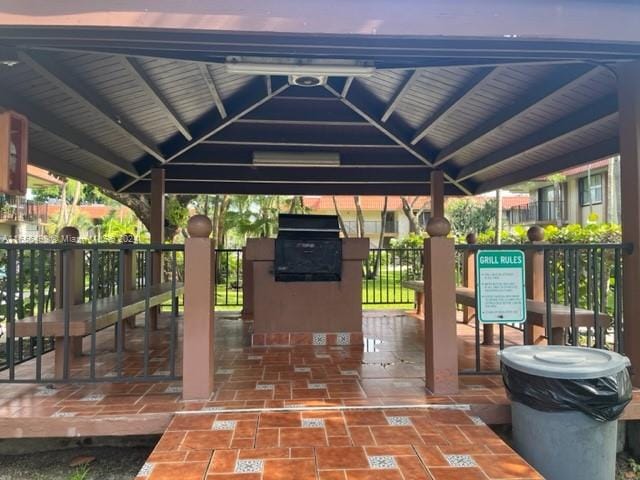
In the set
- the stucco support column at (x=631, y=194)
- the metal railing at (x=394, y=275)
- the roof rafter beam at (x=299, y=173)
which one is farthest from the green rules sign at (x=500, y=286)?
the roof rafter beam at (x=299, y=173)

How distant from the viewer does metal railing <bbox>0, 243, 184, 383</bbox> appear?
305 cm

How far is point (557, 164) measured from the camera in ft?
18.0

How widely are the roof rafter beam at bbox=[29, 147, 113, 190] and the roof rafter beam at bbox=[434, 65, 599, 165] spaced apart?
489cm

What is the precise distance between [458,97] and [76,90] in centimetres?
336

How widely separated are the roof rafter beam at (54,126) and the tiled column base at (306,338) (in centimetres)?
277

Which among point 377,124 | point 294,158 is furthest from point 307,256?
point 377,124

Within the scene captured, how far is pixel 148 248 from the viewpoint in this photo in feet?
10.0

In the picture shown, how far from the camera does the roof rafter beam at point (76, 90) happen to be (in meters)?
2.94

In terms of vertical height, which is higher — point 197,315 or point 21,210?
point 21,210

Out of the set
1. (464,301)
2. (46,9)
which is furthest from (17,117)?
(464,301)

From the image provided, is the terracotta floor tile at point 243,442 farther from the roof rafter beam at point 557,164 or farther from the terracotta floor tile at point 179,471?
the roof rafter beam at point 557,164

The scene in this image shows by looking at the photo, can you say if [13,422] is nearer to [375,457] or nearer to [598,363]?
[375,457]

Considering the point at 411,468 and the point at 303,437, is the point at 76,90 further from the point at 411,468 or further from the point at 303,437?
the point at 411,468

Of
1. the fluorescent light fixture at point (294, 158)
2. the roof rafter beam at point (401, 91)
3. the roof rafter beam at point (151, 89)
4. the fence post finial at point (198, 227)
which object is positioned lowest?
the fence post finial at point (198, 227)
